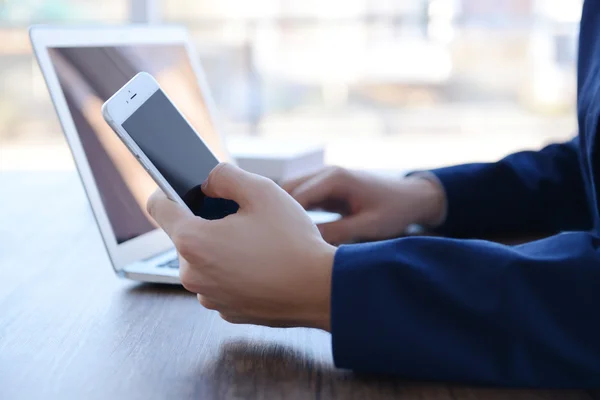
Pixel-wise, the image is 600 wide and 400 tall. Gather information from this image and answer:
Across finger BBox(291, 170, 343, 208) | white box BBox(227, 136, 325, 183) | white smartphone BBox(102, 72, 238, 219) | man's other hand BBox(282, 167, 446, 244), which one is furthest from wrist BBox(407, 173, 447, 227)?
white smartphone BBox(102, 72, 238, 219)

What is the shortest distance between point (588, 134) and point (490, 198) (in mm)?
302

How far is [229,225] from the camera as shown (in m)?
0.59

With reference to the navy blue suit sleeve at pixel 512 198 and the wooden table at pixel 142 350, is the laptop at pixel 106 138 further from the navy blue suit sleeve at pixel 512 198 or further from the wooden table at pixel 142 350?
the navy blue suit sleeve at pixel 512 198

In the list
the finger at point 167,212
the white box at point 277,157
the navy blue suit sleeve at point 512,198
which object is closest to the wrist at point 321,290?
the finger at point 167,212

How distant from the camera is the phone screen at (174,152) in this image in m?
0.66

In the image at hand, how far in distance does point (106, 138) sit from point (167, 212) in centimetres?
25

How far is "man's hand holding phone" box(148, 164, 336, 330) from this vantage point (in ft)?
1.91

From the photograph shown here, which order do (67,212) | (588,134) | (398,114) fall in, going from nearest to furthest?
1. (588,134)
2. (67,212)
3. (398,114)

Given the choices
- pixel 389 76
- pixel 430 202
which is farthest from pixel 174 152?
pixel 389 76

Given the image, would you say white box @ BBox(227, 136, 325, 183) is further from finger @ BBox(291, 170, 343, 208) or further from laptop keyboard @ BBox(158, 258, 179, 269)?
laptop keyboard @ BBox(158, 258, 179, 269)

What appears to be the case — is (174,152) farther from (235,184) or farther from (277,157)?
(277,157)

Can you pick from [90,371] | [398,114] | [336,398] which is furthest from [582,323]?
[398,114]

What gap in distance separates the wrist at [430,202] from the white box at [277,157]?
0.79ft

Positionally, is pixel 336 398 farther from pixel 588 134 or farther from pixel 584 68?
pixel 584 68
